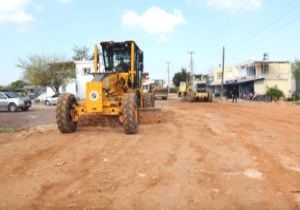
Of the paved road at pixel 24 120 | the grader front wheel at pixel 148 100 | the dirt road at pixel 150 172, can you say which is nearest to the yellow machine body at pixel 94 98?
the dirt road at pixel 150 172

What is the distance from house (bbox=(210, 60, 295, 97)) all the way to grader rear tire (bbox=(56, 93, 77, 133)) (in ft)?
195

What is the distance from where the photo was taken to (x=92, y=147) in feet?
40.0

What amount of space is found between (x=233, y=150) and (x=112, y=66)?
821 centimetres

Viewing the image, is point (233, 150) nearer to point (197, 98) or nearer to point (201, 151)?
point (201, 151)

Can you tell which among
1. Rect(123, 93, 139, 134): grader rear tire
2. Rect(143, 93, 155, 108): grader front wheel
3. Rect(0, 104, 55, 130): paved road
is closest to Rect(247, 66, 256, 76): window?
Rect(0, 104, 55, 130): paved road

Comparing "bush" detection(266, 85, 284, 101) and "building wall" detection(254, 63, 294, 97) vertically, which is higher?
"building wall" detection(254, 63, 294, 97)

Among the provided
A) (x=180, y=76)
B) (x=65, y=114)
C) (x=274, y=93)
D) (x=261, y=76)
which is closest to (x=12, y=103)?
(x=65, y=114)

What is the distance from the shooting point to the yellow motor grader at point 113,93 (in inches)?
595

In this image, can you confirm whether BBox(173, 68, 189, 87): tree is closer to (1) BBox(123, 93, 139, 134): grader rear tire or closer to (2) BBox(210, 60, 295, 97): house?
(2) BBox(210, 60, 295, 97): house

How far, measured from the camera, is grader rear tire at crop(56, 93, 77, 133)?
1548 centimetres

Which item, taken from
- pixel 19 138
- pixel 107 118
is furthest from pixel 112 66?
pixel 19 138

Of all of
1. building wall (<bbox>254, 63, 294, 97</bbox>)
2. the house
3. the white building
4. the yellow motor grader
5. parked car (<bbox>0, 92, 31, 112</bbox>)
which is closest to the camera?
the yellow motor grader

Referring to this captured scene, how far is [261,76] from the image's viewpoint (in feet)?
251

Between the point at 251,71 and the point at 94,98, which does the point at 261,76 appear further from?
the point at 94,98
